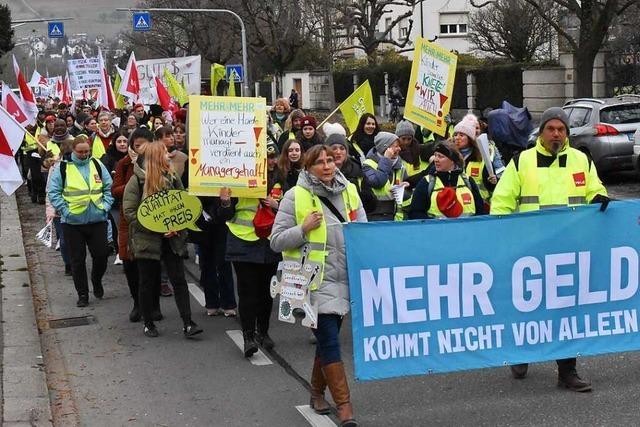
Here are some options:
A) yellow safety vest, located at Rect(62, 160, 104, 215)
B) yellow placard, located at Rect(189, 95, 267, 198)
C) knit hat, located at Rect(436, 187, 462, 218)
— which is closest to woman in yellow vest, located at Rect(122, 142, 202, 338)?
yellow placard, located at Rect(189, 95, 267, 198)

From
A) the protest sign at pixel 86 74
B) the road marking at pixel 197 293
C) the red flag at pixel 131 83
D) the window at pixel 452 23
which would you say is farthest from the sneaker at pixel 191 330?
the window at pixel 452 23

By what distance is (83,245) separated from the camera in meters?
10.1

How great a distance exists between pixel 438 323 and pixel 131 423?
6.56 ft

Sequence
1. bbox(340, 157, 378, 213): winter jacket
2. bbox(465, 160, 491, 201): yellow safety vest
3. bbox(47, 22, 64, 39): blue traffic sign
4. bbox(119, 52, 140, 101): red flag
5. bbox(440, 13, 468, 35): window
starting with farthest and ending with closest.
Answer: bbox(440, 13, 468, 35): window < bbox(47, 22, 64, 39): blue traffic sign < bbox(119, 52, 140, 101): red flag < bbox(465, 160, 491, 201): yellow safety vest < bbox(340, 157, 378, 213): winter jacket

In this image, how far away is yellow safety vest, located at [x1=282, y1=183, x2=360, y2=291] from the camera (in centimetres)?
614

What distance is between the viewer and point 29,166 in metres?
19.5

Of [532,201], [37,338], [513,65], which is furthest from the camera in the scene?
[513,65]

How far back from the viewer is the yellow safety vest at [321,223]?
6137 millimetres

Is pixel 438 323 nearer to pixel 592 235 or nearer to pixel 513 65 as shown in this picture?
pixel 592 235

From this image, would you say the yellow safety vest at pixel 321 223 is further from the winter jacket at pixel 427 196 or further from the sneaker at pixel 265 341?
the sneaker at pixel 265 341

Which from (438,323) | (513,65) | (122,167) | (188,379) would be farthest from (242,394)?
(513,65)

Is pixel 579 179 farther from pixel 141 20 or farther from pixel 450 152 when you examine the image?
pixel 141 20

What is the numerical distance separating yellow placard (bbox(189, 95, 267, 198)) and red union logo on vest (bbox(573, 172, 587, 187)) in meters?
2.40

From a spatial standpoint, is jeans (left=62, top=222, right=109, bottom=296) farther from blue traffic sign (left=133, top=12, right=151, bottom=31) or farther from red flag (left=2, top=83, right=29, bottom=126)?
blue traffic sign (left=133, top=12, right=151, bottom=31)
